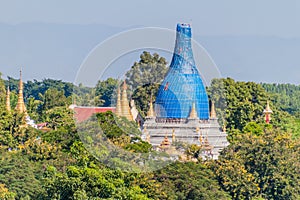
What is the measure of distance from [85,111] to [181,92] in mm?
8043

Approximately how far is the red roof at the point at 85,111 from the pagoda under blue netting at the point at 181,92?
470cm

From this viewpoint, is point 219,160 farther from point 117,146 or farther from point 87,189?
point 87,189

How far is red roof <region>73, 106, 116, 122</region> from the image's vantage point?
53.5 metres

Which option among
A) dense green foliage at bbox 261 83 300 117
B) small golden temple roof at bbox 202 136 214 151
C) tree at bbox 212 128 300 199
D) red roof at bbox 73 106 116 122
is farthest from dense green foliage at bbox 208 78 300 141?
dense green foliage at bbox 261 83 300 117

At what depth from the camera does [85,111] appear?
2154 inches

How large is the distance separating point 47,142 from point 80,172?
29.9ft

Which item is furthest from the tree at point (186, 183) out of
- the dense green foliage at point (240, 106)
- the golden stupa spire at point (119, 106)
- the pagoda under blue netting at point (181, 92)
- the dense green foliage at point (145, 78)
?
the dense green foliage at point (240, 106)

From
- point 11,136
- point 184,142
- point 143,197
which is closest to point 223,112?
point 184,142

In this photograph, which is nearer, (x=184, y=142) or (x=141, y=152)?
(x=141, y=152)

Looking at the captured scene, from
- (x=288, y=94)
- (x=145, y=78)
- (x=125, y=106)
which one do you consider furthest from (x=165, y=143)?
(x=288, y=94)

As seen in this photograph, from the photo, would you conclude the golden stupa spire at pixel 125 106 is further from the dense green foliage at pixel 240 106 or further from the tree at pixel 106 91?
the dense green foliage at pixel 240 106

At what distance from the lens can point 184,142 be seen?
5719 cm

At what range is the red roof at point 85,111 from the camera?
2105 inches

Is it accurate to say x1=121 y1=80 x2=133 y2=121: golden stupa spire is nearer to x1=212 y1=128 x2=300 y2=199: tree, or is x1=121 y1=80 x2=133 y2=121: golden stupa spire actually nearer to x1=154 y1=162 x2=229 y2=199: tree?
x1=212 y1=128 x2=300 y2=199: tree
